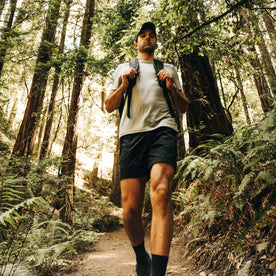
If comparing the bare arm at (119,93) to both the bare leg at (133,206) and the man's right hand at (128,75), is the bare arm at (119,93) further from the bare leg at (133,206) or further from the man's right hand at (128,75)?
the bare leg at (133,206)

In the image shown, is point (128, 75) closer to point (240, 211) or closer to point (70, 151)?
point (240, 211)

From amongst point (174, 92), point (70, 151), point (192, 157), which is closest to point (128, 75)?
point (174, 92)

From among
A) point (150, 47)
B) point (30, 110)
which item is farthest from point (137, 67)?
point (30, 110)

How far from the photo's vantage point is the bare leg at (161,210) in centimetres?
188

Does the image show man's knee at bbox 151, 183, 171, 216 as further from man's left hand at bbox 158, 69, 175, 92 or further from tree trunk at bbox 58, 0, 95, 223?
tree trunk at bbox 58, 0, 95, 223

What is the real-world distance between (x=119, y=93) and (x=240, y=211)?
7.86ft

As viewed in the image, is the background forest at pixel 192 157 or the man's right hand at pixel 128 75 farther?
the background forest at pixel 192 157

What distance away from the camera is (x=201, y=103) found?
5871 mm

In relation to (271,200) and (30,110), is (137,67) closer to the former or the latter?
(271,200)

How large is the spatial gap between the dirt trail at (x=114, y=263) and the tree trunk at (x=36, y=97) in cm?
466

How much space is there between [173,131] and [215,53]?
11.4 ft

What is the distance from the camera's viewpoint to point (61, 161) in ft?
23.2

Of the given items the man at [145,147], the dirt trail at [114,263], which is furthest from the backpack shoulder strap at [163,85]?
the dirt trail at [114,263]

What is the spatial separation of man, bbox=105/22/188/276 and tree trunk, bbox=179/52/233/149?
3.19 m
